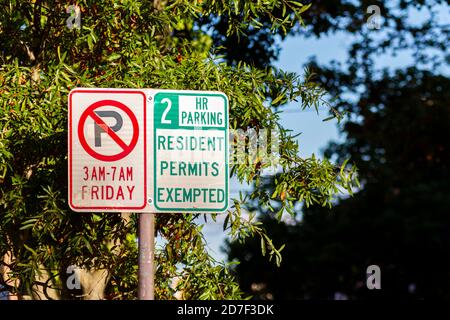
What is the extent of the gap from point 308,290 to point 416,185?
1131 centimetres

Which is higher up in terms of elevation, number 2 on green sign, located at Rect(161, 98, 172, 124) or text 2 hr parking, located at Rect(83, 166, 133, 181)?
number 2 on green sign, located at Rect(161, 98, 172, 124)

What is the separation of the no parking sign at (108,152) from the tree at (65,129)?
332 centimetres

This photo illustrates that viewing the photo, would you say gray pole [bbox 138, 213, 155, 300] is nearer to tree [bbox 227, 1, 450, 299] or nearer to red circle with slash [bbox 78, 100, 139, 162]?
red circle with slash [bbox 78, 100, 139, 162]

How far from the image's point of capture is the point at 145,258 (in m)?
5.76

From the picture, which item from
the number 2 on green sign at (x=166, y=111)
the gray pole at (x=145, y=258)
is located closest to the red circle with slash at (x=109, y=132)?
the number 2 on green sign at (x=166, y=111)

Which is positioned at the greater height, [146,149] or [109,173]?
[146,149]

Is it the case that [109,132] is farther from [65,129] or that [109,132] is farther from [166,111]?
[65,129]

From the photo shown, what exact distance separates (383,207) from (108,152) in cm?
2537

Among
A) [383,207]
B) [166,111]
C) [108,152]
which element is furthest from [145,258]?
[383,207]

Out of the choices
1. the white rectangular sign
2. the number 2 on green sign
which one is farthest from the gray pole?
the number 2 on green sign

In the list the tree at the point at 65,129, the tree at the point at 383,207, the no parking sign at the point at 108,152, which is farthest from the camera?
the tree at the point at 383,207

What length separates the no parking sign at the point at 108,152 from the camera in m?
5.74

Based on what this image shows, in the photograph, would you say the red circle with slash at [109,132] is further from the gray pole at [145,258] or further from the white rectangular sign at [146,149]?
the gray pole at [145,258]

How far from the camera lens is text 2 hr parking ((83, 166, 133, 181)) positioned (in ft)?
18.8
